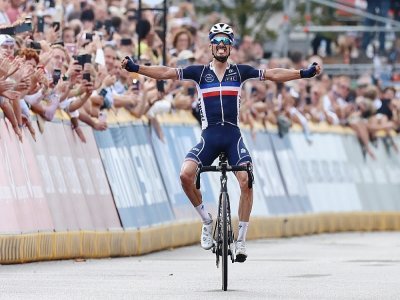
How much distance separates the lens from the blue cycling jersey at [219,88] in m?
16.5

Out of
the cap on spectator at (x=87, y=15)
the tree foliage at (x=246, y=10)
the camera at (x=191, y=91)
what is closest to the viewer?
the cap on spectator at (x=87, y=15)

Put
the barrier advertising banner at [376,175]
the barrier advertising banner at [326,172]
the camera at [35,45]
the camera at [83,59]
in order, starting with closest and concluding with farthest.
Answer: the camera at [35,45], the camera at [83,59], the barrier advertising banner at [326,172], the barrier advertising banner at [376,175]

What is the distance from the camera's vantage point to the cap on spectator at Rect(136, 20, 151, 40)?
2434cm

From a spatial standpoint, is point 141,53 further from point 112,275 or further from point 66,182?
point 112,275

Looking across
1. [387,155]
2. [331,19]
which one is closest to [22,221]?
[387,155]

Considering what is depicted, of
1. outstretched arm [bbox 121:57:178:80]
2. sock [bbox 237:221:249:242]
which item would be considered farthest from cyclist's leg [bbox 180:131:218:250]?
outstretched arm [bbox 121:57:178:80]

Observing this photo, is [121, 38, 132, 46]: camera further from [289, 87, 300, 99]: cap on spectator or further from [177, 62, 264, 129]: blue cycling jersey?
[177, 62, 264, 129]: blue cycling jersey

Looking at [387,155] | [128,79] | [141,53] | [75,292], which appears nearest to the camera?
[75,292]

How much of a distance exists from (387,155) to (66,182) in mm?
15992

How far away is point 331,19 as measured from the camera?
161 feet

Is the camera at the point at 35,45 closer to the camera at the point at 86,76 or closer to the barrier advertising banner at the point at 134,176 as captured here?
the camera at the point at 86,76

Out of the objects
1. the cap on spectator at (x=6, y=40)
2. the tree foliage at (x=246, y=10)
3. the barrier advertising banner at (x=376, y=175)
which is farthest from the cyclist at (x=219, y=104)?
the tree foliage at (x=246, y=10)

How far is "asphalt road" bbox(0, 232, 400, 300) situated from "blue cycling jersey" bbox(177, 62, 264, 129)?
161cm

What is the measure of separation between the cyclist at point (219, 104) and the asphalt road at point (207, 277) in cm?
83
